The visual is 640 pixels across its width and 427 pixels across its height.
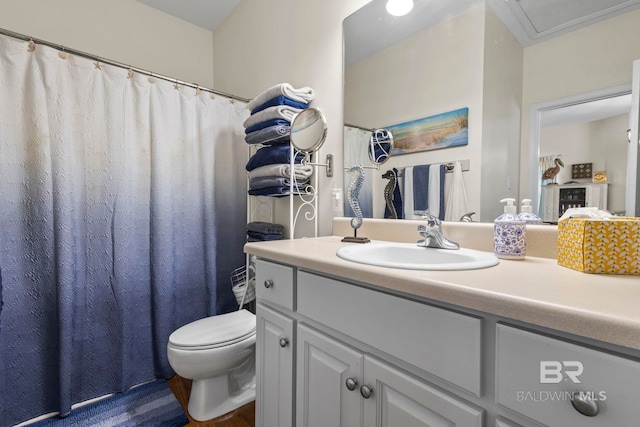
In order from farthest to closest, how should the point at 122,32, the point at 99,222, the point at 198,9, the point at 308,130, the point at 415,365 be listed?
the point at 198,9 → the point at 122,32 → the point at 99,222 → the point at 308,130 → the point at 415,365

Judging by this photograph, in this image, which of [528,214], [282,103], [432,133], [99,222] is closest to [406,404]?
[528,214]

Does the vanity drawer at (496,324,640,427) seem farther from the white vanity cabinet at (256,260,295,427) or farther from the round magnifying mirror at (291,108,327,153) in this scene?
the round magnifying mirror at (291,108,327,153)

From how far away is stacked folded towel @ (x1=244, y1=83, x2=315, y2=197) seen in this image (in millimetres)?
1480

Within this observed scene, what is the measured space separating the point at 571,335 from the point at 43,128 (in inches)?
79.0

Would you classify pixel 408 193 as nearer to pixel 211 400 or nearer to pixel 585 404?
pixel 585 404

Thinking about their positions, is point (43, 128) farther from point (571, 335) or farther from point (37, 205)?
point (571, 335)

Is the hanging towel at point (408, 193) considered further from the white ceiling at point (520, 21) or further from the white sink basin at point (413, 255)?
the white ceiling at point (520, 21)

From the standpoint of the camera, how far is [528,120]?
3.03 feet

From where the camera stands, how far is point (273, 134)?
1487mm

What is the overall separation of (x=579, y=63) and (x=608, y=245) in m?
0.56

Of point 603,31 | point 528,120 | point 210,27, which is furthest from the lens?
point 210,27

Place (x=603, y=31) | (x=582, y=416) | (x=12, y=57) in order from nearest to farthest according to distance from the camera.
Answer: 1. (x=582, y=416)
2. (x=603, y=31)
3. (x=12, y=57)

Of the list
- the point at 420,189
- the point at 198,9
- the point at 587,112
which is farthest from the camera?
the point at 198,9

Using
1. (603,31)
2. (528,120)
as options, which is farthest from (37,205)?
(603,31)
